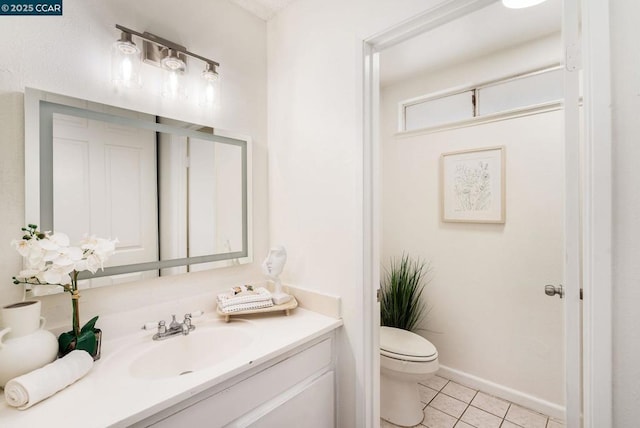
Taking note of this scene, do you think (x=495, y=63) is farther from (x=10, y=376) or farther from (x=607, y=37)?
(x=10, y=376)

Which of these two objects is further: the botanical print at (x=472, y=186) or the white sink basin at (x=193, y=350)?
the botanical print at (x=472, y=186)

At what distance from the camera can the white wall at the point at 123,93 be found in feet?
3.10

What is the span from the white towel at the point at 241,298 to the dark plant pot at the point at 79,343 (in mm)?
472

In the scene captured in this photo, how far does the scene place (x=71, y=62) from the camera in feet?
3.47

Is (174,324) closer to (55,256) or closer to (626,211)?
(55,256)

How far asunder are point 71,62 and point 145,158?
396 mm

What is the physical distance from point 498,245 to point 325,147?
1.44m

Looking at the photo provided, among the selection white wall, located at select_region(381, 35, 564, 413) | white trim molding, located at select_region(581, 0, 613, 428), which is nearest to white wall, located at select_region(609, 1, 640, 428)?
white trim molding, located at select_region(581, 0, 613, 428)

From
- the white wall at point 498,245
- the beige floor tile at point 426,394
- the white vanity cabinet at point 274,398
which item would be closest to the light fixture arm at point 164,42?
the white vanity cabinet at point 274,398

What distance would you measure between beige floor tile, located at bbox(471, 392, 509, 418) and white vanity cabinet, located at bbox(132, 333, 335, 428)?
47.6 inches

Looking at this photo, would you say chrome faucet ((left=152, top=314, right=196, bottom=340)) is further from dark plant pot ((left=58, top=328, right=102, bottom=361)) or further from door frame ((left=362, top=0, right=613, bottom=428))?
door frame ((left=362, top=0, right=613, bottom=428))

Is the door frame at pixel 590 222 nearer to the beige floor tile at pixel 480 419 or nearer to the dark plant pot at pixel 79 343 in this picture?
the beige floor tile at pixel 480 419

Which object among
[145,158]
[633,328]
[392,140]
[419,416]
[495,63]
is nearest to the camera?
[633,328]

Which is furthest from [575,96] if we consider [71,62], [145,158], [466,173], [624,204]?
[71,62]
